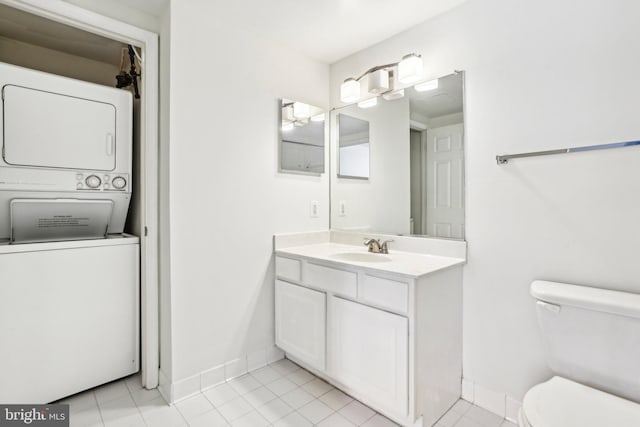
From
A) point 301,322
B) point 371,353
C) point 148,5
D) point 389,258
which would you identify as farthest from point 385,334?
point 148,5

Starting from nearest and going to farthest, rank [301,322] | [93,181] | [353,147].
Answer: [93,181] → [301,322] → [353,147]

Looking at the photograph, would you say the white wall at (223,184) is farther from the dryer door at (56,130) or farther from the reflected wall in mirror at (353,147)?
the dryer door at (56,130)

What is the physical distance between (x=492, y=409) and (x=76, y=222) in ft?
8.66

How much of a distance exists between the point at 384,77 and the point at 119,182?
1.84 metres

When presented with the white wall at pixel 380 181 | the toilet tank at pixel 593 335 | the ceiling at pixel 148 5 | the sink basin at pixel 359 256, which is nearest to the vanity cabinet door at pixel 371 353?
the sink basin at pixel 359 256

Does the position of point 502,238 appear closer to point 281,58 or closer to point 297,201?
point 297,201

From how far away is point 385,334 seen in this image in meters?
1.51

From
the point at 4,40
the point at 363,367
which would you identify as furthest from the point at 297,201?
the point at 4,40

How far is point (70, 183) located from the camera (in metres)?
1.80

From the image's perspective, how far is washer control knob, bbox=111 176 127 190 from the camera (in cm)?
194

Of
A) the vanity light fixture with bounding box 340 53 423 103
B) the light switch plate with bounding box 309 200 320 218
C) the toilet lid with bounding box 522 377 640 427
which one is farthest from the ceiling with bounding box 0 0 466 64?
the toilet lid with bounding box 522 377 640 427

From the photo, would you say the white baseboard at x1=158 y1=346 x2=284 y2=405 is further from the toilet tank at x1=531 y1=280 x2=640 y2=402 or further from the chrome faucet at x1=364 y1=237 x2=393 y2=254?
the toilet tank at x1=531 y1=280 x2=640 y2=402

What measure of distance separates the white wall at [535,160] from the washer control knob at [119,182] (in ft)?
6.63

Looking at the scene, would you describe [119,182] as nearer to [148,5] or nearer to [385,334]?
[148,5]
